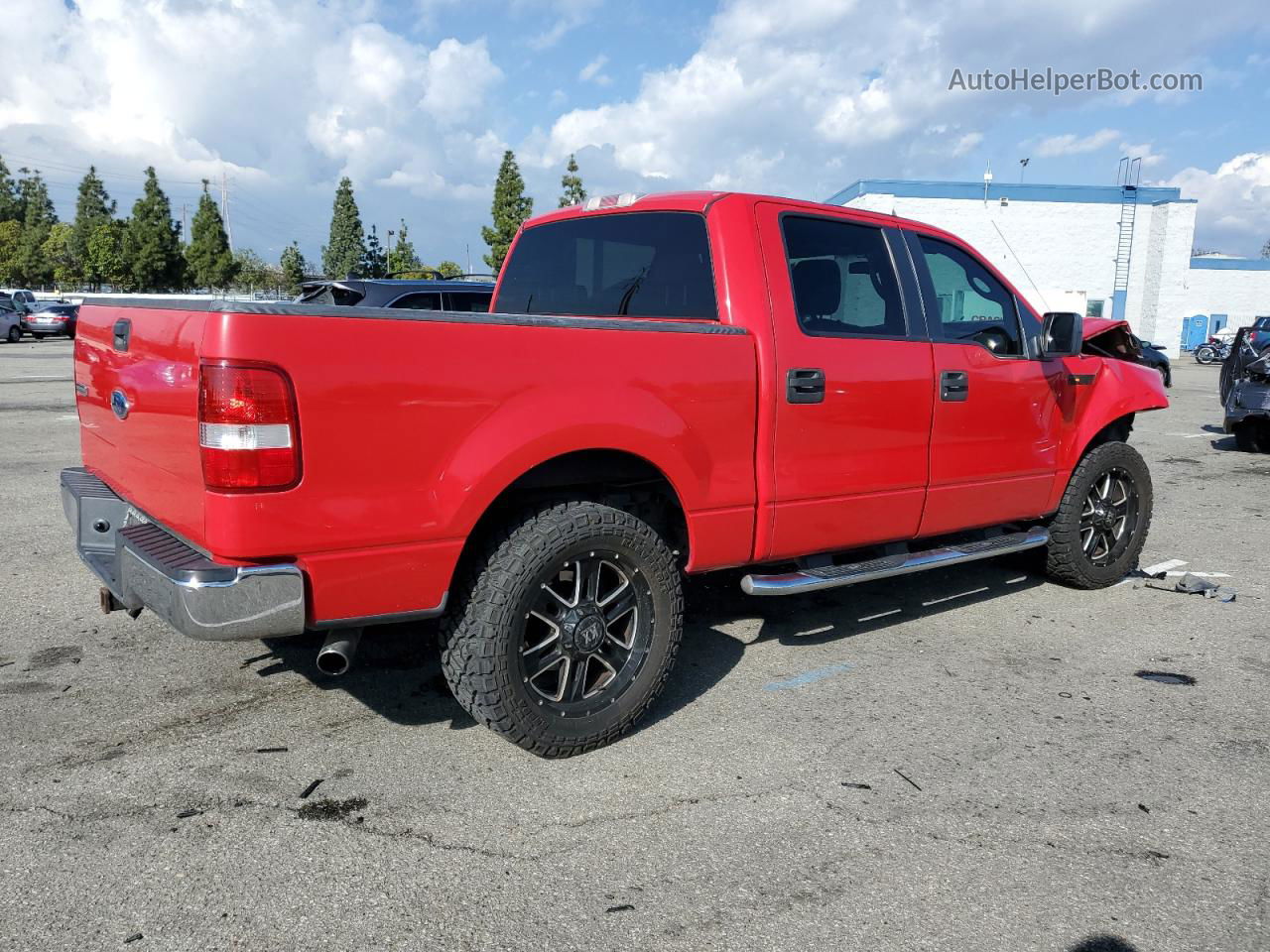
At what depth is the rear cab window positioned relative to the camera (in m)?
3.93

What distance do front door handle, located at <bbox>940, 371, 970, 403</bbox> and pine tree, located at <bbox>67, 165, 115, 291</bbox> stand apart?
2977 inches

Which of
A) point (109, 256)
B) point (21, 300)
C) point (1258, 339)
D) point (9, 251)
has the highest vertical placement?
point (9, 251)

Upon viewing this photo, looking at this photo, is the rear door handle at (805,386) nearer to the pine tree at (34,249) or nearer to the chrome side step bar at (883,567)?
the chrome side step bar at (883,567)

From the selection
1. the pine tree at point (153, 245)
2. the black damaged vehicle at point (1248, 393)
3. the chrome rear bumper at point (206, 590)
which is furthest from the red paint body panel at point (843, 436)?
the pine tree at point (153, 245)

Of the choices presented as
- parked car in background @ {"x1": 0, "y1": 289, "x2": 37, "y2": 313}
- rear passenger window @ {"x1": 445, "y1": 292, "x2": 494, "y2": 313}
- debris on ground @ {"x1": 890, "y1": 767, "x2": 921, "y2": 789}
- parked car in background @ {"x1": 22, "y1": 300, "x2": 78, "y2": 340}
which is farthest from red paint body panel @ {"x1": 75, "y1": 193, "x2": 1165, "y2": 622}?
parked car in background @ {"x1": 0, "y1": 289, "x2": 37, "y2": 313}

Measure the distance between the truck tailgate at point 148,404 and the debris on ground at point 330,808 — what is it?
2.92 feet

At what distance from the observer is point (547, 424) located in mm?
3076

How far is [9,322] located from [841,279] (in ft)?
118

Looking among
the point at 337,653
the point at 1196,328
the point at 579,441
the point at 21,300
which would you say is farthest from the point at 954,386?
the point at 1196,328

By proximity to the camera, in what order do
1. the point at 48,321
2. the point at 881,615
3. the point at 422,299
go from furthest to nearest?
1. the point at 48,321
2. the point at 422,299
3. the point at 881,615

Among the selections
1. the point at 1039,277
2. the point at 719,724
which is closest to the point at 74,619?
the point at 719,724

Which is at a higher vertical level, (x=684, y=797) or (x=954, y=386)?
(x=954, y=386)

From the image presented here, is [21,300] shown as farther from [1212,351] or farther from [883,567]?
[1212,351]

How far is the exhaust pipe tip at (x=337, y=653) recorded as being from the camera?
9.50 ft
